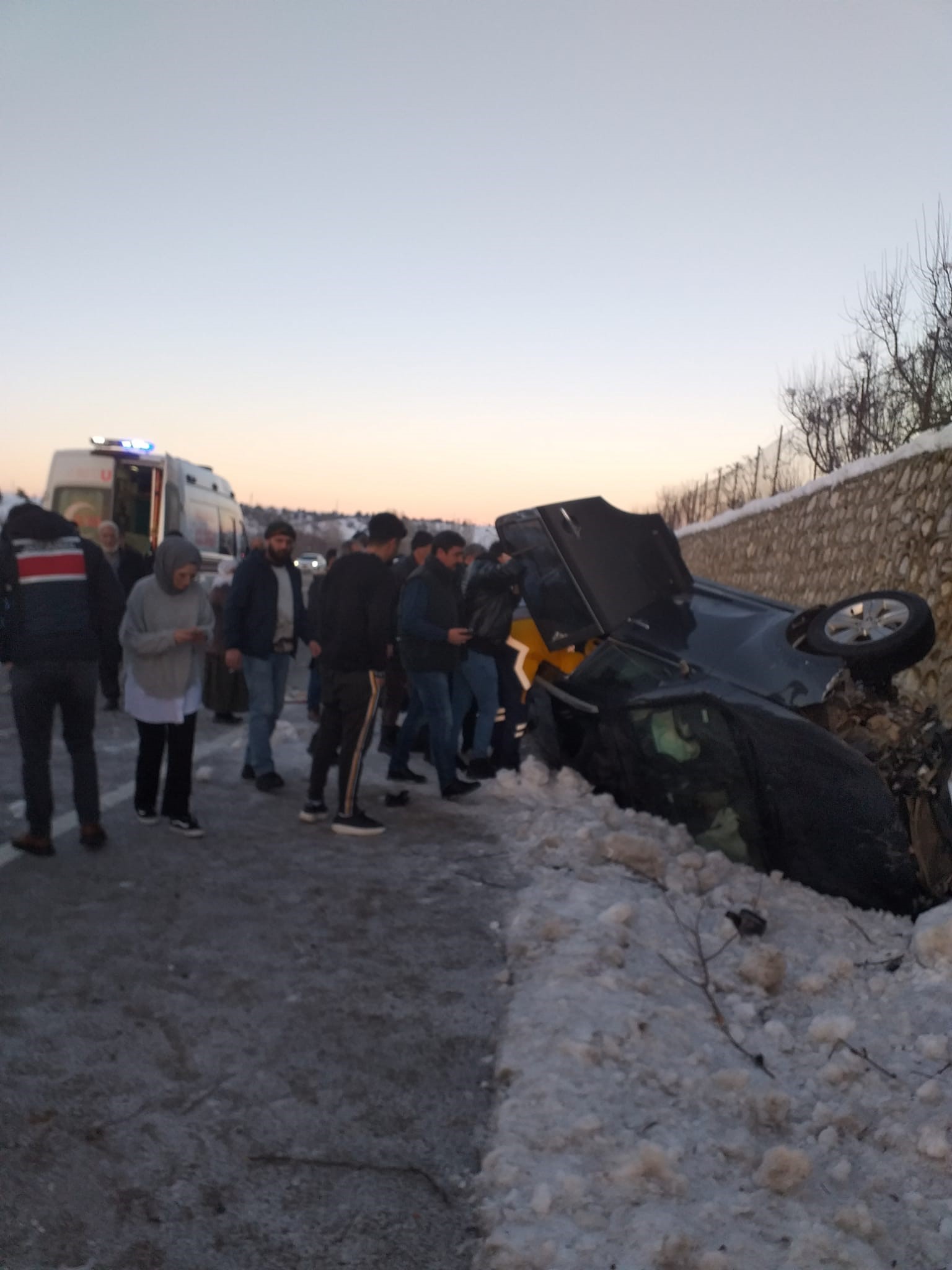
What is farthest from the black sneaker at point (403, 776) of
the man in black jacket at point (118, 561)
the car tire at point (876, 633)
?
the man in black jacket at point (118, 561)

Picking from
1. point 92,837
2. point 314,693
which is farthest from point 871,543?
point 92,837

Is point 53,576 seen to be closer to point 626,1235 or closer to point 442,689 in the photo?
point 442,689

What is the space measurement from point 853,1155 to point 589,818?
3.23 meters

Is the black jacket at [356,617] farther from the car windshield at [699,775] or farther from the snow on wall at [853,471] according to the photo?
the snow on wall at [853,471]

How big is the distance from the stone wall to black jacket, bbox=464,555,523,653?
2.93 m

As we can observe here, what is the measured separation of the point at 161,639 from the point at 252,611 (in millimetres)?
1432

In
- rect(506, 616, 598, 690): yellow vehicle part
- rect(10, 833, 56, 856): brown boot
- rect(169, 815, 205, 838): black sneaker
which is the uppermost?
rect(506, 616, 598, 690): yellow vehicle part

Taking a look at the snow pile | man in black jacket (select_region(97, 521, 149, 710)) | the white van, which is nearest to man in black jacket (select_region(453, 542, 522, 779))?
the snow pile

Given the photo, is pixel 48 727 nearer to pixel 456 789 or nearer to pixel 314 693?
pixel 456 789

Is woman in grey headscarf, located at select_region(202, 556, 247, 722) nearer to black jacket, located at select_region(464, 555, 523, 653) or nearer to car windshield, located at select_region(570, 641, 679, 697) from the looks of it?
black jacket, located at select_region(464, 555, 523, 653)

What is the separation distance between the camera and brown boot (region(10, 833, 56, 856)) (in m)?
5.38

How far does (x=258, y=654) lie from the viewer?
292 inches

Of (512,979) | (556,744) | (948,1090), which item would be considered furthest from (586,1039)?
(556,744)

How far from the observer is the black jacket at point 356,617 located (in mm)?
6324
